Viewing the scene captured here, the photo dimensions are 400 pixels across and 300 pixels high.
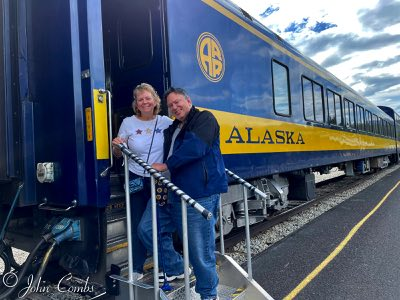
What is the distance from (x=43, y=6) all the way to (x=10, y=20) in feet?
0.94

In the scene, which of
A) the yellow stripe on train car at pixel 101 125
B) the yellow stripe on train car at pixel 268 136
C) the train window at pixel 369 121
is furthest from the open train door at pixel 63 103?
the train window at pixel 369 121

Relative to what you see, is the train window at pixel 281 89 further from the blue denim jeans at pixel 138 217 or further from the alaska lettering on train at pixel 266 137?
the blue denim jeans at pixel 138 217

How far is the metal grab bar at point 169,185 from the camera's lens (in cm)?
211

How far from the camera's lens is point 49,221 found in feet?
9.71

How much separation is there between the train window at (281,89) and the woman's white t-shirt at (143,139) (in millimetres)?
3065

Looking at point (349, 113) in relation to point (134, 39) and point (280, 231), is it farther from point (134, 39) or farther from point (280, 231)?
point (134, 39)

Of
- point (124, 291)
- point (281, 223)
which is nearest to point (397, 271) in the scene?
point (281, 223)

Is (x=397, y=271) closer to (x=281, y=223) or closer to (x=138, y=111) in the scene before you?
(x=281, y=223)

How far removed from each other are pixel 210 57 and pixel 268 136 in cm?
167

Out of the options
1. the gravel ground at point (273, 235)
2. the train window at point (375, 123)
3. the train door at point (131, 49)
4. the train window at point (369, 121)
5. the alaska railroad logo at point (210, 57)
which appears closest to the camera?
the train door at point (131, 49)

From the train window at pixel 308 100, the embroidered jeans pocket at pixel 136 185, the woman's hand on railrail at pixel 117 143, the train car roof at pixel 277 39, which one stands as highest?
the train car roof at pixel 277 39

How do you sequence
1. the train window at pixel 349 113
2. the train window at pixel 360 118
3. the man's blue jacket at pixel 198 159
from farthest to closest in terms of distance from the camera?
the train window at pixel 360 118 → the train window at pixel 349 113 → the man's blue jacket at pixel 198 159

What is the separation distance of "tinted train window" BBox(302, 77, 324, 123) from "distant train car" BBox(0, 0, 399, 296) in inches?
44.2

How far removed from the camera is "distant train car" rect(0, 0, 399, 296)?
2.74 meters
